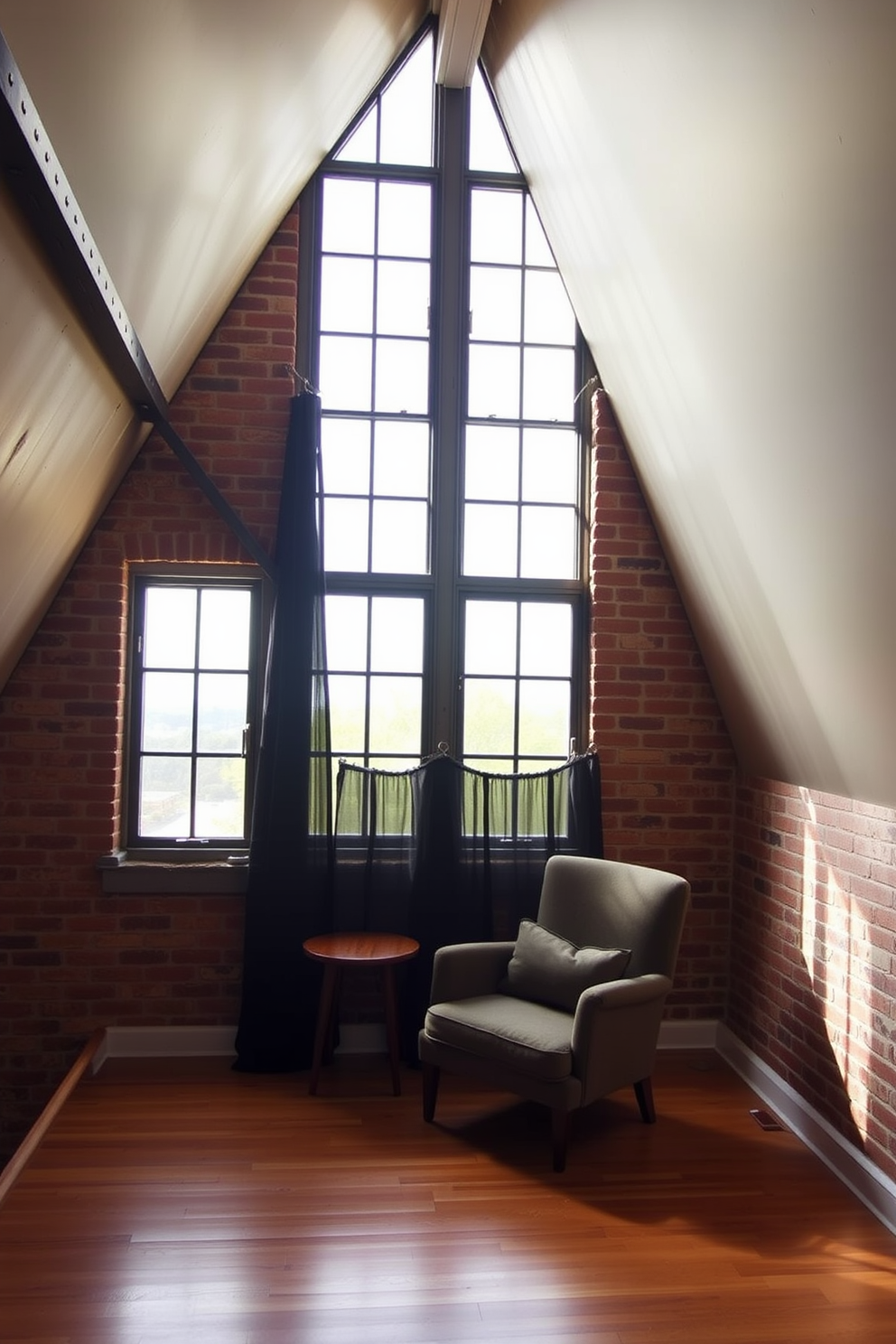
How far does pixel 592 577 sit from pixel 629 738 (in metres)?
0.75

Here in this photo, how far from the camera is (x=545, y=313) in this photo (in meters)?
4.79

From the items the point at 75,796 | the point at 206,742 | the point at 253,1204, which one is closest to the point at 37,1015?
the point at 75,796

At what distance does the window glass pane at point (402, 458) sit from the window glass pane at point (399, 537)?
0.23 ft

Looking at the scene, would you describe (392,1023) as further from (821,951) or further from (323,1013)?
(821,951)

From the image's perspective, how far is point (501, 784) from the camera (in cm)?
444

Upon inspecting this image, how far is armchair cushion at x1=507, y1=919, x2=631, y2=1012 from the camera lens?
370 centimetres

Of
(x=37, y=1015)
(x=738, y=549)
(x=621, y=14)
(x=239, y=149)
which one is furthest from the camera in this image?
(x=37, y=1015)

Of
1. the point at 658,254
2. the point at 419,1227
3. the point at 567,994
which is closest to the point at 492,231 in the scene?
the point at 658,254

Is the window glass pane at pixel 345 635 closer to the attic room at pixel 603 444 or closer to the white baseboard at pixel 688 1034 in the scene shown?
the attic room at pixel 603 444

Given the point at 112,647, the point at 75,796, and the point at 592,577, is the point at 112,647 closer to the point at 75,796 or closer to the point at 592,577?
the point at 75,796

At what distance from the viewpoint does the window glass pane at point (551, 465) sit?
15.7 feet

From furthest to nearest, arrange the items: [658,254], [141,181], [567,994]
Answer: [567,994] → [658,254] → [141,181]

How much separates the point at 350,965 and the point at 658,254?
8.92 ft

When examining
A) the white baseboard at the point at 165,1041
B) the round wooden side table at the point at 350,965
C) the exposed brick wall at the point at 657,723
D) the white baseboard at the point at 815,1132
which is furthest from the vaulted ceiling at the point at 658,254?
the round wooden side table at the point at 350,965
